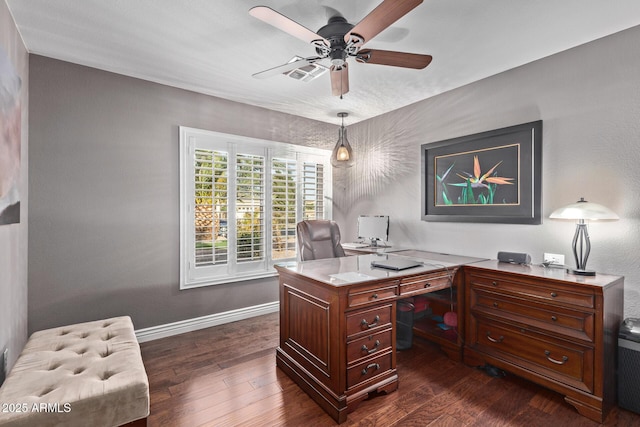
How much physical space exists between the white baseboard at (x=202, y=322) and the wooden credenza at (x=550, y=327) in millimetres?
2331

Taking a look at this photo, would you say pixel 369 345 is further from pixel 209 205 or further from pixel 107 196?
pixel 107 196

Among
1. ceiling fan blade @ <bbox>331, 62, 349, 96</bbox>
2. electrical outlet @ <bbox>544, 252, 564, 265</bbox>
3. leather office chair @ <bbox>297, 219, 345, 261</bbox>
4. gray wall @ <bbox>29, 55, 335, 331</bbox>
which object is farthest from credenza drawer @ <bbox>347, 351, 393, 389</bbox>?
gray wall @ <bbox>29, 55, 335, 331</bbox>

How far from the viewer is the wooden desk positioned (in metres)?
1.92

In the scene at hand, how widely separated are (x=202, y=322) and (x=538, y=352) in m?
3.11

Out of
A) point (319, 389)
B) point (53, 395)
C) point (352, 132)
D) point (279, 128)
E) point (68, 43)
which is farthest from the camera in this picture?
point (352, 132)

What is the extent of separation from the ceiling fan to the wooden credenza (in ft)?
5.81

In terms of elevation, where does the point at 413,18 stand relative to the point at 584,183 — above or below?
above

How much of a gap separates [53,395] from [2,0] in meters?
2.30

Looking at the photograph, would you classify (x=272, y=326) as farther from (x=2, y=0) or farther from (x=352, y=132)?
(x=2, y=0)

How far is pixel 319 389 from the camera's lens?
2.05m

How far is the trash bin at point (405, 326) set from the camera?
2.85m

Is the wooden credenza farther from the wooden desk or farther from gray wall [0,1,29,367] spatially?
gray wall [0,1,29,367]

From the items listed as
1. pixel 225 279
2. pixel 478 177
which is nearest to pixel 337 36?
pixel 478 177

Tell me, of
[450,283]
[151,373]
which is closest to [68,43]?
[151,373]
